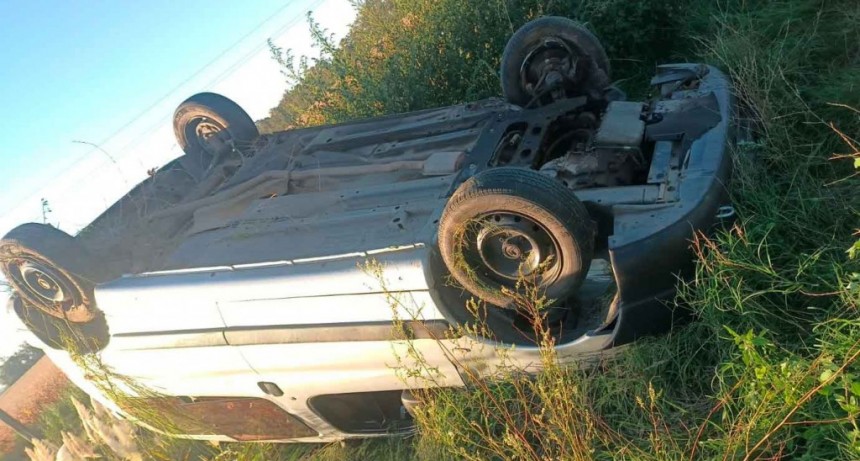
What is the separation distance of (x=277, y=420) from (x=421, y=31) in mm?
4785

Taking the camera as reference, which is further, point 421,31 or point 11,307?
point 421,31

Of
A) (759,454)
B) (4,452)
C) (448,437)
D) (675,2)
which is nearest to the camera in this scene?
(759,454)

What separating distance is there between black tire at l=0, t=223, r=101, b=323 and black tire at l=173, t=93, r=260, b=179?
1674 mm

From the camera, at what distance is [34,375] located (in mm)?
7824

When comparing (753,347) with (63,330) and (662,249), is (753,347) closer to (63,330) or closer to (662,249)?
(662,249)

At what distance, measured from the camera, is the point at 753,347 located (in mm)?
2338

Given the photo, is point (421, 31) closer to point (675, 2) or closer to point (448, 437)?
point (675, 2)

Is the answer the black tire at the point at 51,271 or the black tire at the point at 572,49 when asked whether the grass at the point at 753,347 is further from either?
the black tire at the point at 51,271

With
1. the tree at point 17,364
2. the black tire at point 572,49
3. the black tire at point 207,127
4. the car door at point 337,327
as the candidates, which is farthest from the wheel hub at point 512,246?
the tree at point 17,364

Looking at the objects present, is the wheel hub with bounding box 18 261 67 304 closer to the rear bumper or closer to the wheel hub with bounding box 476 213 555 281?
the wheel hub with bounding box 476 213 555 281

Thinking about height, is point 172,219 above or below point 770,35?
above

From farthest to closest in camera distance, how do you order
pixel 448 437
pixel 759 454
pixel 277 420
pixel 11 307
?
1. pixel 11 307
2. pixel 277 420
3. pixel 448 437
4. pixel 759 454

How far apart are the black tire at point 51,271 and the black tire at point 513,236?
222 centimetres

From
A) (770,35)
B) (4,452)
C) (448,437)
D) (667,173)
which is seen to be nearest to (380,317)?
(448,437)
